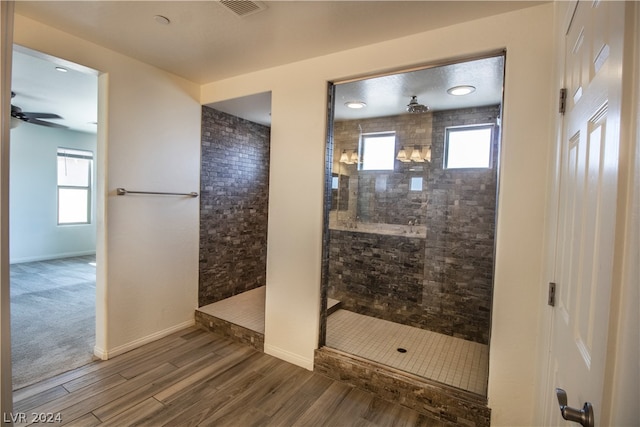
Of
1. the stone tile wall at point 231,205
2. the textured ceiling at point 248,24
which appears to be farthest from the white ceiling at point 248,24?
the stone tile wall at point 231,205

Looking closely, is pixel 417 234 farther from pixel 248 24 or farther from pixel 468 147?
pixel 248 24

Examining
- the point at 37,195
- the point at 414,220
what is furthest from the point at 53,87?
the point at 414,220

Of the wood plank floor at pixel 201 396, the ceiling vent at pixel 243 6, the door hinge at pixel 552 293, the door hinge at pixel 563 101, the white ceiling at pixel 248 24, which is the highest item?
the white ceiling at pixel 248 24

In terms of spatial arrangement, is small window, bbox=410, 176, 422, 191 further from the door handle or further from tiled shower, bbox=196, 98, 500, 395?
the door handle

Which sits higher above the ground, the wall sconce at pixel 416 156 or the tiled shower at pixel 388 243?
the wall sconce at pixel 416 156

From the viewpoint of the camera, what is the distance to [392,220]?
11.0 feet

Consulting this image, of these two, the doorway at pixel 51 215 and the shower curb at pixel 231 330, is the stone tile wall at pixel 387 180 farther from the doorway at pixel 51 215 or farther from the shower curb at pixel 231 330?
the doorway at pixel 51 215

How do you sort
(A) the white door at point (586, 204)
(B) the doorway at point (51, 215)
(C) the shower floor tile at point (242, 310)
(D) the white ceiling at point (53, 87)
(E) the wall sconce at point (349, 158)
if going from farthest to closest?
(E) the wall sconce at point (349, 158) → (C) the shower floor tile at point (242, 310) → (D) the white ceiling at point (53, 87) → (B) the doorway at point (51, 215) → (A) the white door at point (586, 204)

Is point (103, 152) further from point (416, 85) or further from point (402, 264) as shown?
point (402, 264)

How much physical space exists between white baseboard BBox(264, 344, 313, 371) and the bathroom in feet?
0.55

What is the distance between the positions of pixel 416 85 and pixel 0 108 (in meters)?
2.42

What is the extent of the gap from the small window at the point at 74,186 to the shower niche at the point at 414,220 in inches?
232

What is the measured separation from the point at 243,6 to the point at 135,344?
107 inches

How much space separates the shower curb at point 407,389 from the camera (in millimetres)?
1812
